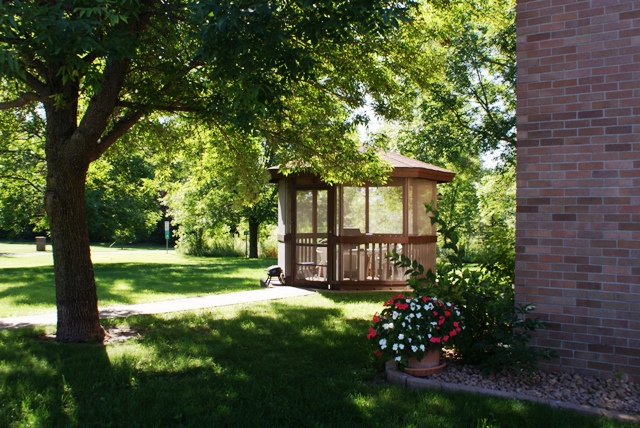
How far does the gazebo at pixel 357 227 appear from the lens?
39.8 feet

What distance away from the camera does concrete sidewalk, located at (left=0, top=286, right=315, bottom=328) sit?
8250 millimetres

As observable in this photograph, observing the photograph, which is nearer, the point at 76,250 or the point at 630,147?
the point at 630,147

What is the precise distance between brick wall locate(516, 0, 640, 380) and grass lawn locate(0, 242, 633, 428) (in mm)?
1046

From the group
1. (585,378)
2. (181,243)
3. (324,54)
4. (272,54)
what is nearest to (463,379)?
(585,378)

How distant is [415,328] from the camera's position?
5.08m

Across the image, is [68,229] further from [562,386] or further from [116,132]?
[562,386]

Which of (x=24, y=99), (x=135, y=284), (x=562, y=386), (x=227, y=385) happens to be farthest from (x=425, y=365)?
(x=135, y=284)

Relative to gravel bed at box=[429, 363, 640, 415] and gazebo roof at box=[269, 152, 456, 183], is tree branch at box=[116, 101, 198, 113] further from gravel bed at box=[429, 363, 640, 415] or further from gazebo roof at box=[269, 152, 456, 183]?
gravel bed at box=[429, 363, 640, 415]

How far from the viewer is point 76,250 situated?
676 cm

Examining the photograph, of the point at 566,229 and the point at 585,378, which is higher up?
the point at 566,229

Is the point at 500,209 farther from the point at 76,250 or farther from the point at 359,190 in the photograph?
the point at 76,250

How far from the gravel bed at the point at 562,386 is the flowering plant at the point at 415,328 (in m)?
0.38

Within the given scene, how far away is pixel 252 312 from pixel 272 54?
17.1 feet

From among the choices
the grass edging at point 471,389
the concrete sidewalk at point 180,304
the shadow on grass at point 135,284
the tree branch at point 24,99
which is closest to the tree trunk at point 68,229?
the tree branch at point 24,99
